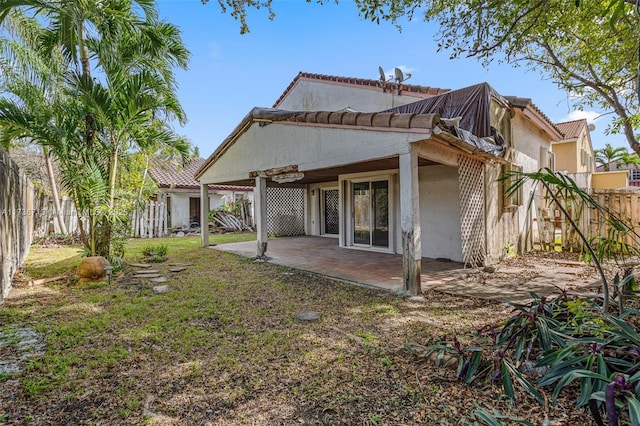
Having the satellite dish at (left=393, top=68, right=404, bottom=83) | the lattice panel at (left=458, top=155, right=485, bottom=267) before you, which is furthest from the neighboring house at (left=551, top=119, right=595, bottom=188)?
the lattice panel at (left=458, top=155, right=485, bottom=267)

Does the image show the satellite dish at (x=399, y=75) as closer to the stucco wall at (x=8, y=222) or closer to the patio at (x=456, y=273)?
the patio at (x=456, y=273)

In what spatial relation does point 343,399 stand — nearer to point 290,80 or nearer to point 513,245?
point 513,245

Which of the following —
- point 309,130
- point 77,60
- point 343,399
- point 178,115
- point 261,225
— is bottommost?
point 343,399

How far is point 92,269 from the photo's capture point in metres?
6.61

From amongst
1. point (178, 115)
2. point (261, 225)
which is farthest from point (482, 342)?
point (178, 115)

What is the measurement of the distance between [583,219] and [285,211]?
1109 cm

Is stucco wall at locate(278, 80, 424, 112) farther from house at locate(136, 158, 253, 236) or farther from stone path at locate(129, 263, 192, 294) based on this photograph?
stone path at locate(129, 263, 192, 294)

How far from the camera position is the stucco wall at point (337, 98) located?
454 inches

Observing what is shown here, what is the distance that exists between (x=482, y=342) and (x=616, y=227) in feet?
5.36

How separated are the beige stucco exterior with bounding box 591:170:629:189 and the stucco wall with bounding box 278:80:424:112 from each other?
15956mm

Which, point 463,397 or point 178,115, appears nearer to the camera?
point 463,397

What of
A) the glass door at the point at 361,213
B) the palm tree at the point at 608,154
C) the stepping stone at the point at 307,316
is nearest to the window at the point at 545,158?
the glass door at the point at 361,213

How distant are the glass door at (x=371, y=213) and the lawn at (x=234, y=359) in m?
4.22

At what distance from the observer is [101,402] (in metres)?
2.66
